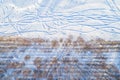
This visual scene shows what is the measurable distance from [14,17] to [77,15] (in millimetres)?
1174

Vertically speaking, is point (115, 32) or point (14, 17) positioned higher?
point (14, 17)

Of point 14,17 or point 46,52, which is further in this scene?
point 14,17

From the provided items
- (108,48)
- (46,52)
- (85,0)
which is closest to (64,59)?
(46,52)

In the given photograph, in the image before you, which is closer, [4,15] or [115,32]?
[115,32]

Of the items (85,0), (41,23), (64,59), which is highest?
(85,0)

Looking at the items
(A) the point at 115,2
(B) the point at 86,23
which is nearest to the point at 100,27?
(B) the point at 86,23

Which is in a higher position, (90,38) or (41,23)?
(41,23)

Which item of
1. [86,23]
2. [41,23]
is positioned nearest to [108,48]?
[86,23]

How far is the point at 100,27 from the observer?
14.9 feet

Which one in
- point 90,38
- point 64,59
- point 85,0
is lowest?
point 64,59

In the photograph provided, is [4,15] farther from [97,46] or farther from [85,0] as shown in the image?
[97,46]

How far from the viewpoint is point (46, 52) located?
4.43 metres

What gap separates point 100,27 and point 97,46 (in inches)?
Answer: 14.9

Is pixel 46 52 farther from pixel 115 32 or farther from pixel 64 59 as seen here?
pixel 115 32
